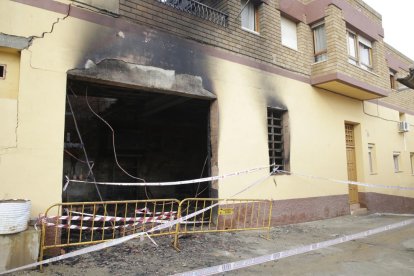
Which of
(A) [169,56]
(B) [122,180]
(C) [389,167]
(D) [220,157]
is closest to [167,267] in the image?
(D) [220,157]

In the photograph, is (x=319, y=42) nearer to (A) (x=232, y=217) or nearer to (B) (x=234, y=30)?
(B) (x=234, y=30)

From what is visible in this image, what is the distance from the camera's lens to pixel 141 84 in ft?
20.4

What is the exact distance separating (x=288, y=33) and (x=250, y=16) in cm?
160

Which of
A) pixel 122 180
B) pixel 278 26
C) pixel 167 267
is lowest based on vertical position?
pixel 167 267

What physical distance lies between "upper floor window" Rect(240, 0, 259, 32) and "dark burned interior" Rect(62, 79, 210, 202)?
112 inches

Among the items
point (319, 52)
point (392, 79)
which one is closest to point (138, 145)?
point (319, 52)

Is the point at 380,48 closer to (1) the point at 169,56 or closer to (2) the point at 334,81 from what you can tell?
(2) the point at 334,81

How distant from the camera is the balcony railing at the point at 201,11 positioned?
748cm

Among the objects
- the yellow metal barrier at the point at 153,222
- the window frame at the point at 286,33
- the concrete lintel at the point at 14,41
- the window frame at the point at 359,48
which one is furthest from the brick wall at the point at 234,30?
the yellow metal barrier at the point at 153,222

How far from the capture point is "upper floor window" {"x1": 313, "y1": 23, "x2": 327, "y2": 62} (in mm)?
10352

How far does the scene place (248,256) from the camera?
559 centimetres

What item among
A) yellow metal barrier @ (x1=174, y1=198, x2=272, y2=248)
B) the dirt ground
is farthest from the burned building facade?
the dirt ground

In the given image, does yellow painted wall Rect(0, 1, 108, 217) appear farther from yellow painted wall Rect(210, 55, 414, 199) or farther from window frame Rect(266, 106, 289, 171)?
window frame Rect(266, 106, 289, 171)

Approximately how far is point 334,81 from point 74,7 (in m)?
7.40
